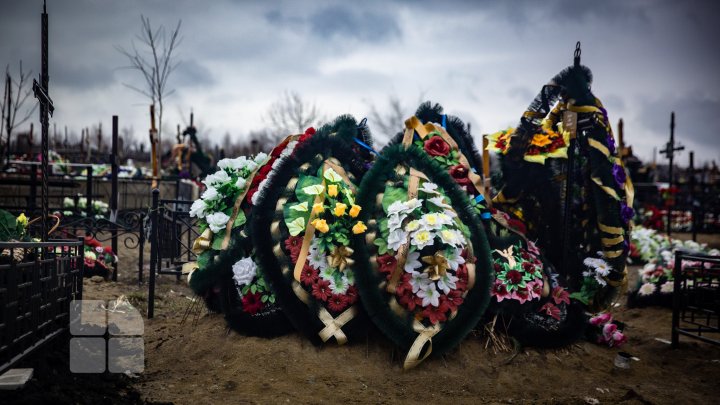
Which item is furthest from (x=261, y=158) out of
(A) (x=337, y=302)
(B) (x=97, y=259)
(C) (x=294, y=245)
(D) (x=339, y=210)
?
(B) (x=97, y=259)

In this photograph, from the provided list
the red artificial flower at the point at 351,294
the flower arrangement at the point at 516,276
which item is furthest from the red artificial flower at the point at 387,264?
the flower arrangement at the point at 516,276

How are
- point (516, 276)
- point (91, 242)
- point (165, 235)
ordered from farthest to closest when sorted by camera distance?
point (91, 242)
point (165, 235)
point (516, 276)

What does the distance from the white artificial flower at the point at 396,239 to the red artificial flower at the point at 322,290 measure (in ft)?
2.24

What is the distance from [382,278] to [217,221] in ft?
5.85

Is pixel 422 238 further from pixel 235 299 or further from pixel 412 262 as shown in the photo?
pixel 235 299

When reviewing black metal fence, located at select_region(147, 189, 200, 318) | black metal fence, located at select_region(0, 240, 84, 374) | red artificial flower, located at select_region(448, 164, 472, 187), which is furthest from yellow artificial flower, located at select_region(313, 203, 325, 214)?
black metal fence, located at select_region(147, 189, 200, 318)

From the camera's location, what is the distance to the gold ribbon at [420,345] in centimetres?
465

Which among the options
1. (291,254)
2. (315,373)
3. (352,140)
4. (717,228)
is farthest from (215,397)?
(717,228)

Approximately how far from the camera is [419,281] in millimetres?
4750

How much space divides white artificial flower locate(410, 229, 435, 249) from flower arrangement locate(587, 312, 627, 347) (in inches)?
102

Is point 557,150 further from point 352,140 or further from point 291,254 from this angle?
point 291,254

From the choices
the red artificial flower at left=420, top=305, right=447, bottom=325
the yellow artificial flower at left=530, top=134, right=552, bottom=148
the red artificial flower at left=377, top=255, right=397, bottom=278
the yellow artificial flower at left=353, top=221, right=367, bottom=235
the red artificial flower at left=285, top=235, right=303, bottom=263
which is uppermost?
the yellow artificial flower at left=530, top=134, right=552, bottom=148

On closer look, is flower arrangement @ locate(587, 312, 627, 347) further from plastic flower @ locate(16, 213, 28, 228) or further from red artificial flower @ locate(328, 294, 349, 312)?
plastic flower @ locate(16, 213, 28, 228)

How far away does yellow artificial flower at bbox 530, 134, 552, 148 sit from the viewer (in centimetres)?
612
